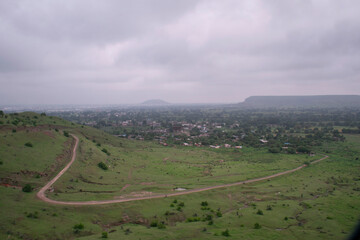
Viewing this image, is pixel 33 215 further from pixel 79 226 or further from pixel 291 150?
pixel 291 150

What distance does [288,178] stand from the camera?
2024 inches

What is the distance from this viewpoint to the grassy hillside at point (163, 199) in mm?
24984

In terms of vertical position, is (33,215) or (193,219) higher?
(33,215)

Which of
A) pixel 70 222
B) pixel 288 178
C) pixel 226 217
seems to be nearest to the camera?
pixel 70 222

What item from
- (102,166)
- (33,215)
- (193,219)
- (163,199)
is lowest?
(193,219)

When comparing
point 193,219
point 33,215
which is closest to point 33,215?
point 33,215

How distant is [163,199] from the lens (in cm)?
3531

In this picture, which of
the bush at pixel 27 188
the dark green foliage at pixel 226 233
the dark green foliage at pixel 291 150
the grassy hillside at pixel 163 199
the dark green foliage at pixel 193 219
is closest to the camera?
the dark green foliage at pixel 226 233

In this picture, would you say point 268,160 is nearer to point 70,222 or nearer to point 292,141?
point 292,141

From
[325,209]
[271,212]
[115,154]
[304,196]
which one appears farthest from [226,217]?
[115,154]

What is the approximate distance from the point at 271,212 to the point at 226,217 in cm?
738

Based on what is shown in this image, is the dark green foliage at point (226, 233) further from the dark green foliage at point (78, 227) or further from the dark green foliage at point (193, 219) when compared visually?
the dark green foliage at point (78, 227)

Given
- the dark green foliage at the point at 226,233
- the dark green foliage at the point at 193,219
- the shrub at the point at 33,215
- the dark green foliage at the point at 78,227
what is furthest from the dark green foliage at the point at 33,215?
the dark green foliage at the point at 226,233

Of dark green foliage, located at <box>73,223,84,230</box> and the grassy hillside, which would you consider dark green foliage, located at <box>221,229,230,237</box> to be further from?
dark green foliage, located at <box>73,223,84,230</box>
